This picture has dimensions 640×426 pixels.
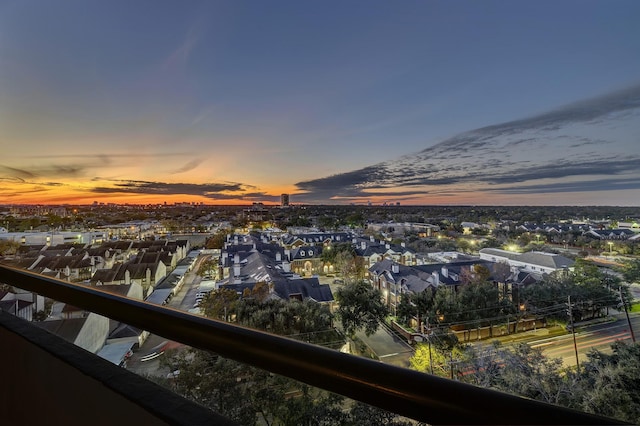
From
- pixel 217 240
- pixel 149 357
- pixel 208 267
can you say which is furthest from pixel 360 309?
pixel 217 240

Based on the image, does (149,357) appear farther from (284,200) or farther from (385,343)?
(284,200)

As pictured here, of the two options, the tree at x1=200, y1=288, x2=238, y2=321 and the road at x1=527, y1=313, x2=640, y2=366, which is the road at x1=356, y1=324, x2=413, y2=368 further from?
the tree at x1=200, y1=288, x2=238, y2=321

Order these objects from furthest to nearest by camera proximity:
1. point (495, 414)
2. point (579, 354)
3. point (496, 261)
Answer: point (496, 261) < point (579, 354) < point (495, 414)

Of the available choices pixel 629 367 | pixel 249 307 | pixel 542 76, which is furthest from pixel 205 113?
pixel 629 367

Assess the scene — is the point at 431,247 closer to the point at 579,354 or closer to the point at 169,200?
the point at 579,354

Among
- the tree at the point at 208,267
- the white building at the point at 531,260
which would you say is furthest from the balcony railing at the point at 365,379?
the tree at the point at 208,267

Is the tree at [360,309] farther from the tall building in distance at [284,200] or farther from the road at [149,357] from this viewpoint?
A: the tall building in distance at [284,200]
